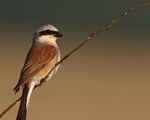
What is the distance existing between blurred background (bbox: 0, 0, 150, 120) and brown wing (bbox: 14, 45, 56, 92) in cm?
415

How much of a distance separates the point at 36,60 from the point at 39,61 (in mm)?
20

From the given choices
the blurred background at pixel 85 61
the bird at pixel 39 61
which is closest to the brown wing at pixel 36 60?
the bird at pixel 39 61

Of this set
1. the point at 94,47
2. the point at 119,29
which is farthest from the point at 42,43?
the point at 119,29

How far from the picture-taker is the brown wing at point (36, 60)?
4395mm

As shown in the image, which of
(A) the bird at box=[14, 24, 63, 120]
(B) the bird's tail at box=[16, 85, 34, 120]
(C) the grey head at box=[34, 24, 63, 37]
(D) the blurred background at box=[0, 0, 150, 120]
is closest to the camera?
(B) the bird's tail at box=[16, 85, 34, 120]

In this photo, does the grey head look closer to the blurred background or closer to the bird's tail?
the bird's tail

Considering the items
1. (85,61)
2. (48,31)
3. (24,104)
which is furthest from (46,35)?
(85,61)

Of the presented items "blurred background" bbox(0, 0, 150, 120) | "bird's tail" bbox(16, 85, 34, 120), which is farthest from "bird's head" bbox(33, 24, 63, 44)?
"blurred background" bbox(0, 0, 150, 120)

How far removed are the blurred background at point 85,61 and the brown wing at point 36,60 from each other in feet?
13.6

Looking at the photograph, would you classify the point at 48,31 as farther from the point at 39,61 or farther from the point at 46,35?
the point at 39,61

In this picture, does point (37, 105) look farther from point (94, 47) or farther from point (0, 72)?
point (94, 47)

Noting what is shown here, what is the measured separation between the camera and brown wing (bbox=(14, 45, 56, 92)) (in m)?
4.39

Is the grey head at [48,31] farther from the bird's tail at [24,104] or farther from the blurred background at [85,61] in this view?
the blurred background at [85,61]

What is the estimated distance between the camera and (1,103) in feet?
30.8
